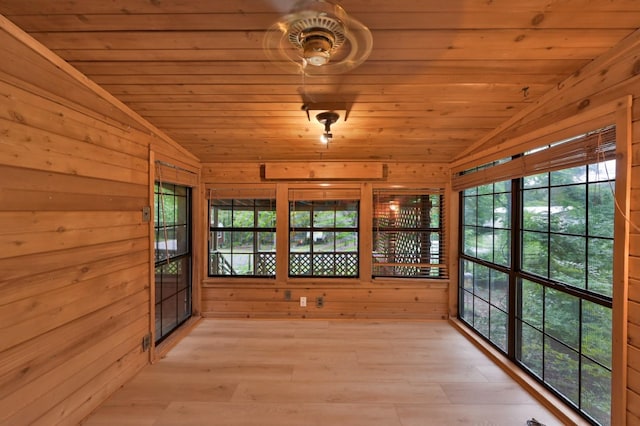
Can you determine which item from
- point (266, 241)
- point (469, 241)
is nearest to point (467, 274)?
point (469, 241)

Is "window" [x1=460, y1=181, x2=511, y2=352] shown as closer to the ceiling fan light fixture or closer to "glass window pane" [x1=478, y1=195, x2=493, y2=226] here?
"glass window pane" [x1=478, y1=195, x2=493, y2=226]

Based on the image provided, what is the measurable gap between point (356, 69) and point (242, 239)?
2.53m

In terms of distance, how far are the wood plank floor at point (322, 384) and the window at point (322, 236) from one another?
83cm

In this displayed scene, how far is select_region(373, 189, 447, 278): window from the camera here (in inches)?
130

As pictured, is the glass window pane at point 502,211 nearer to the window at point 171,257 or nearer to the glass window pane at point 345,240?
the glass window pane at point 345,240

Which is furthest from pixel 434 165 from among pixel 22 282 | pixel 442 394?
pixel 22 282

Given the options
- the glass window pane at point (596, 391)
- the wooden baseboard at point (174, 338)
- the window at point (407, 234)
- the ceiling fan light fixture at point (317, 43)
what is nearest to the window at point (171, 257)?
the wooden baseboard at point (174, 338)

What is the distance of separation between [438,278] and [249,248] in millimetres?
2464

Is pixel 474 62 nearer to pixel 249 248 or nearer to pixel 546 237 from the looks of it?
pixel 546 237

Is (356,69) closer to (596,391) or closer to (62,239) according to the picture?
(62,239)

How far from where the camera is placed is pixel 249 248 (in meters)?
3.43

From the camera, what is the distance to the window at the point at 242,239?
11.1 feet

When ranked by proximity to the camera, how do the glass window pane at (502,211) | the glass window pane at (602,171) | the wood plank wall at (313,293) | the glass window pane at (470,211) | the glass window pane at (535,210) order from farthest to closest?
the wood plank wall at (313,293)
the glass window pane at (470,211)
the glass window pane at (502,211)
the glass window pane at (535,210)
the glass window pane at (602,171)

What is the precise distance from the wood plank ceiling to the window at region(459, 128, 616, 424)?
0.55m
